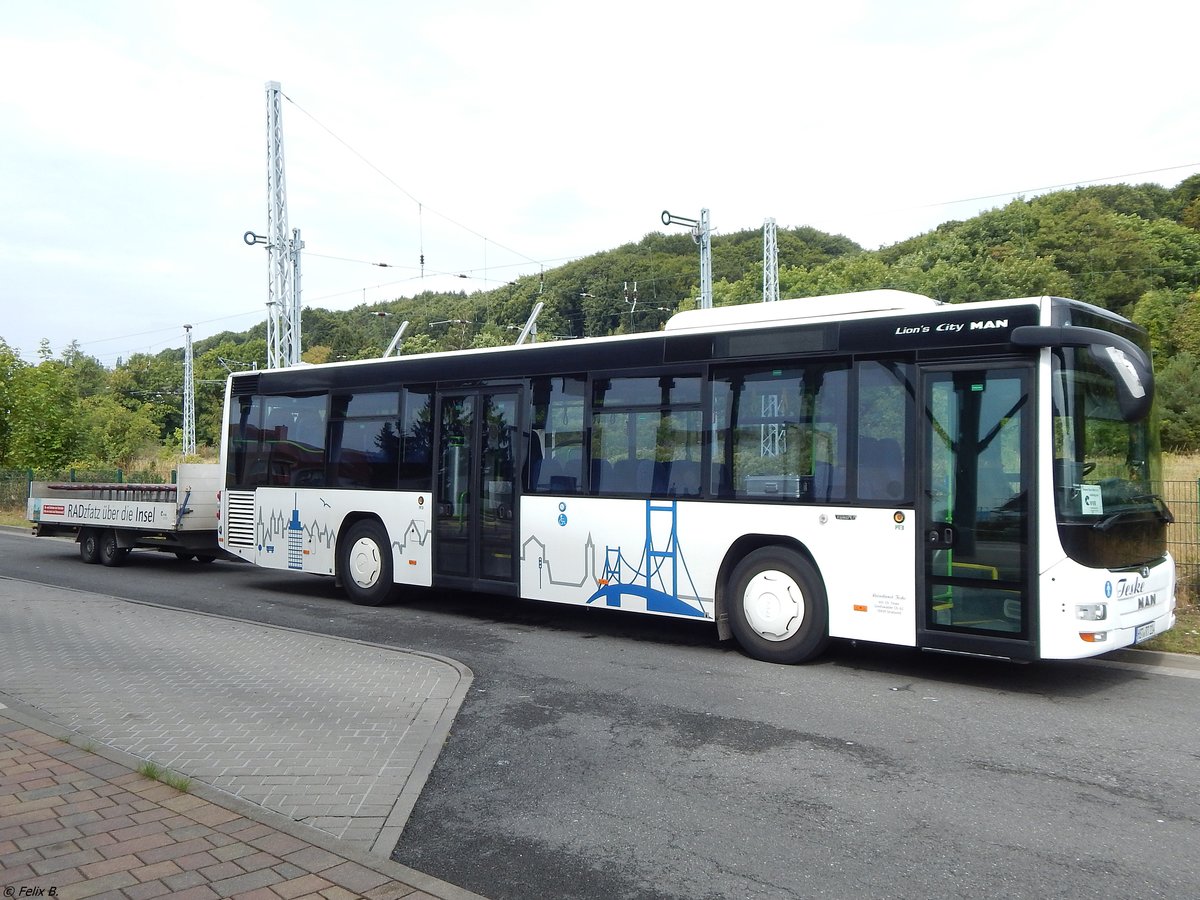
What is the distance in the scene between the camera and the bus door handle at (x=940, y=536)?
7.75 m

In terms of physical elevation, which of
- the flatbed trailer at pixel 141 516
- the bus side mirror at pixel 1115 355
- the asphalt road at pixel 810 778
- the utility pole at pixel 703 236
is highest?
the utility pole at pixel 703 236

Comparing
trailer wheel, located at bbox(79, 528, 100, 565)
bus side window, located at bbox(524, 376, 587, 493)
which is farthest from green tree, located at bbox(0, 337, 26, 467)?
bus side window, located at bbox(524, 376, 587, 493)

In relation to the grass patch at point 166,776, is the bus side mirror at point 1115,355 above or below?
above

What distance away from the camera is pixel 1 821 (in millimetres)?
4625

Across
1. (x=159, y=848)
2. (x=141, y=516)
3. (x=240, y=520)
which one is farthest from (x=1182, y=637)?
(x=141, y=516)

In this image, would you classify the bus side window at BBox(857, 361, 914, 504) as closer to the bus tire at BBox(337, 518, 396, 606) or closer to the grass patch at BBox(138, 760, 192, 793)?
the grass patch at BBox(138, 760, 192, 793)

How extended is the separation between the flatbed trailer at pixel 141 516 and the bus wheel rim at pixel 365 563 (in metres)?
3.67

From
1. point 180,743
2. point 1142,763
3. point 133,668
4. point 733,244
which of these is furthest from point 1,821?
point 733,244

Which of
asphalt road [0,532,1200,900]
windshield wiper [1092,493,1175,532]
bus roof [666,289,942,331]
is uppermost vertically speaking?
bus roof [666,289,942,331]

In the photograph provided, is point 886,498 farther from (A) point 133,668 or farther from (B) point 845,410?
(A) point 133,668

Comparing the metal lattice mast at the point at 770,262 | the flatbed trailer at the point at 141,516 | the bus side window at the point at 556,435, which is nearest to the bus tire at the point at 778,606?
the bus side window at the point at 556,435

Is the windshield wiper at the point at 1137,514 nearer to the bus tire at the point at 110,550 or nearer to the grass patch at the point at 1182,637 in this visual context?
the grass patch at the point at 1182,637

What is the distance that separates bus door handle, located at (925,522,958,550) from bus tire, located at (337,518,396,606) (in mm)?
7024

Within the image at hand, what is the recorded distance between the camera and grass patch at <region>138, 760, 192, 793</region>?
16.8ft
